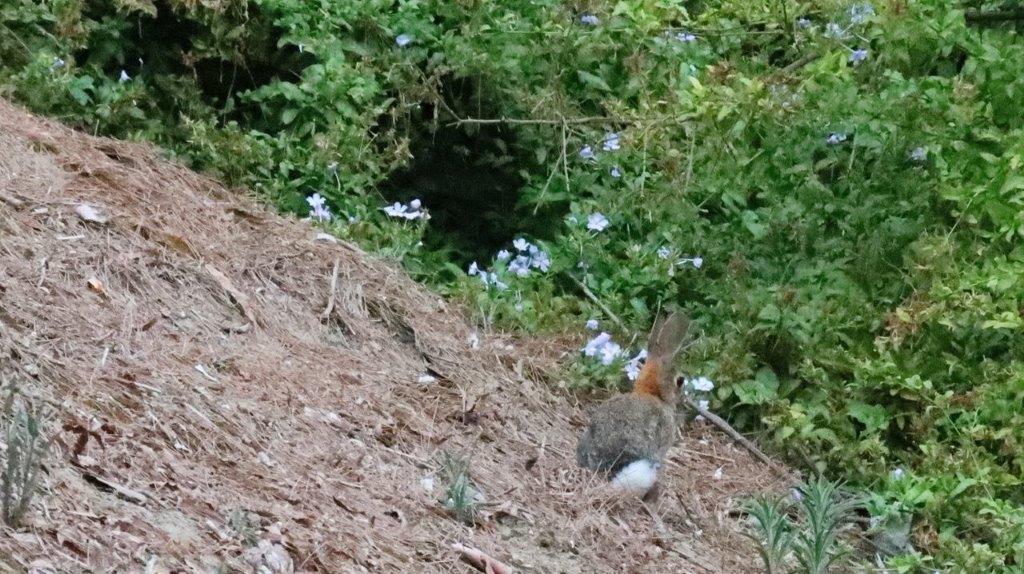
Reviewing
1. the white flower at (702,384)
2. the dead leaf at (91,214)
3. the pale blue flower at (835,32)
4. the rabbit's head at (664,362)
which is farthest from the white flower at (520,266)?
the dead leaf at (91,214)

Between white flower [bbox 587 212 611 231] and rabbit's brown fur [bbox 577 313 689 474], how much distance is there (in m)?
1.58

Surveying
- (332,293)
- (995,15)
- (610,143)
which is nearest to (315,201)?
(332,293)

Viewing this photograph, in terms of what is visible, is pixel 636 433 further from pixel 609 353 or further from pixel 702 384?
pixel 702 384

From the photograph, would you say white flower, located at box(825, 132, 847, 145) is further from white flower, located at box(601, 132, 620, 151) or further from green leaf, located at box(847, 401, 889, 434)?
green leaf, located at box(847, 401, 889, 434)

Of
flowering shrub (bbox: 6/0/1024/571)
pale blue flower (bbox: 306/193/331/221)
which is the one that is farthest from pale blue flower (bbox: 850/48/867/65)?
pale blue flower (bbox: 306/193/331/221)

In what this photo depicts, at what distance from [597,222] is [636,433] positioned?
7.22 feet

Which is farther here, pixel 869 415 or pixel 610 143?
pixel 610 143

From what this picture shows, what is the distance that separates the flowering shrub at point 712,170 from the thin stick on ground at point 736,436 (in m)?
0.11

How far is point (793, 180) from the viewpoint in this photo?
801cm

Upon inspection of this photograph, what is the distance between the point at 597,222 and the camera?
803 cm

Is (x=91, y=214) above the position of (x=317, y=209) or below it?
above

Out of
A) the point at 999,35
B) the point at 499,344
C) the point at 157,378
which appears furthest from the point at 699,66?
the point at 157,378

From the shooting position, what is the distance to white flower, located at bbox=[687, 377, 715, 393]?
7195mm

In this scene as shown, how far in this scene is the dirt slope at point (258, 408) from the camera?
4.30 meters
